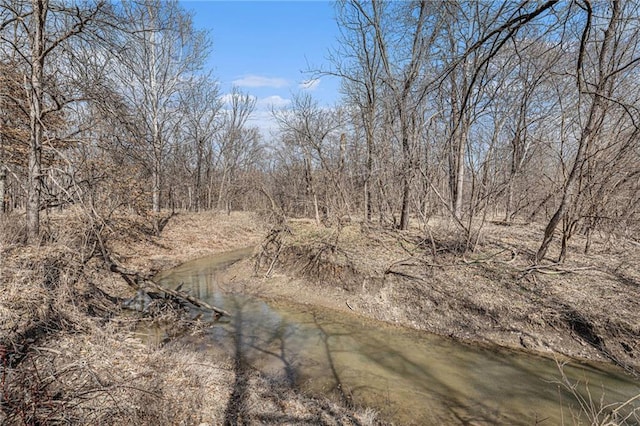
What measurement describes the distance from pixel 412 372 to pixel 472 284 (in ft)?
10.4

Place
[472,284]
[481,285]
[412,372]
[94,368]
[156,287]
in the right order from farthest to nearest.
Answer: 1. [472,284]
2. [481,285]
3. [156,287]
4. [412,372]
5. [94,368]

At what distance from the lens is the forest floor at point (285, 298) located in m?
3.59

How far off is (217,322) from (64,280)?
3250 mm

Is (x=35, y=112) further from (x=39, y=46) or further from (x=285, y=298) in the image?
(x=285, y=298)

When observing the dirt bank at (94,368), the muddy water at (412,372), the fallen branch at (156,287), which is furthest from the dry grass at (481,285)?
the dirt bank at (94,368)

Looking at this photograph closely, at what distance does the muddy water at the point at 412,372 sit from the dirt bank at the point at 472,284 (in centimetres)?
55

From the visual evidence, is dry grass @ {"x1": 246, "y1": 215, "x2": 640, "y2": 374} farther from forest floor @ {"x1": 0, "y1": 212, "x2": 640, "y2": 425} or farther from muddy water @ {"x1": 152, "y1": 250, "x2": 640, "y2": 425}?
muddy water @ {"x1": 152, "y1": 250, "x2": 640, "y2": 425}

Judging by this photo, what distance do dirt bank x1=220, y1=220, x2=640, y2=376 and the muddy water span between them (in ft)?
1.79

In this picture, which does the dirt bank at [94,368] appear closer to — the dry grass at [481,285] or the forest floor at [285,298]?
the forest floor at [285,298]

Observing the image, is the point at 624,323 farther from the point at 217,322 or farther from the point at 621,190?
the point at 217,322

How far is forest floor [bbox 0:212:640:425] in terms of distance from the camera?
3594 millimetres

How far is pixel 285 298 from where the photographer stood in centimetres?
951

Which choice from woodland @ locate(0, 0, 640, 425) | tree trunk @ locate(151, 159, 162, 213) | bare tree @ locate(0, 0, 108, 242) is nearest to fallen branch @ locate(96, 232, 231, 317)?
woodland @ locate(0, 0, 640, 425)

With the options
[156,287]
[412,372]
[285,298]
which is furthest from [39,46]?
[412,372]
